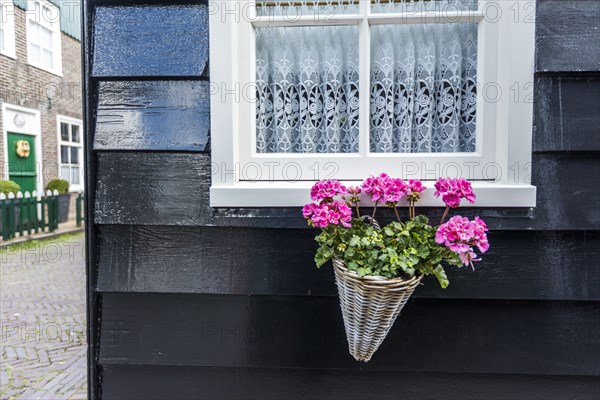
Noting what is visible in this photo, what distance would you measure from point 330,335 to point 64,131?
10328 mm

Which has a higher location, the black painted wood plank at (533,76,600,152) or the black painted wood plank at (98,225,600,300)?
the black painted wood plank at (533,76,600,152)

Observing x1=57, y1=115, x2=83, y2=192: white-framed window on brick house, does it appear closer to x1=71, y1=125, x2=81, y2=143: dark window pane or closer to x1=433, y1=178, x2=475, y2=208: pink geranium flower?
x1=71, y1=125, x2=81, y2=143: dark window pane

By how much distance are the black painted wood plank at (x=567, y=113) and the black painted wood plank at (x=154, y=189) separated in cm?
101

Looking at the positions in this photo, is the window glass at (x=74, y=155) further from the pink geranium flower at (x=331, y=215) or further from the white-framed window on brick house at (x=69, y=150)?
the pink geranium flower at (x=331, y=215)

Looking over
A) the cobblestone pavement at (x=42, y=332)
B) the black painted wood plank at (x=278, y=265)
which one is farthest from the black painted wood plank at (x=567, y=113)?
the cobblestone pavement at (x=42, y=332)

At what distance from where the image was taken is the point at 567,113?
1173 mm

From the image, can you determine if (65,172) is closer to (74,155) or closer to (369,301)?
(74,155)

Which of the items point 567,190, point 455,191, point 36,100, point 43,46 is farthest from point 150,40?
point 36,100

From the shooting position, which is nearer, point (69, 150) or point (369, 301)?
point (369, 301)

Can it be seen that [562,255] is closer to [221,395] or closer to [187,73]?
[221,395]

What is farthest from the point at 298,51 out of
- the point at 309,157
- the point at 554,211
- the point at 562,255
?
the point at 562,255

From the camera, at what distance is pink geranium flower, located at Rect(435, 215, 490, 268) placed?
0.93 m

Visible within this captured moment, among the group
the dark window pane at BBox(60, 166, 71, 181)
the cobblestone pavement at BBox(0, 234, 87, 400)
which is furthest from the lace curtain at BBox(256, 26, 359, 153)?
the dark window pane at BBox(60, 166, 71, 181)

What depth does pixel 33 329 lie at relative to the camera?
316 centimetres
